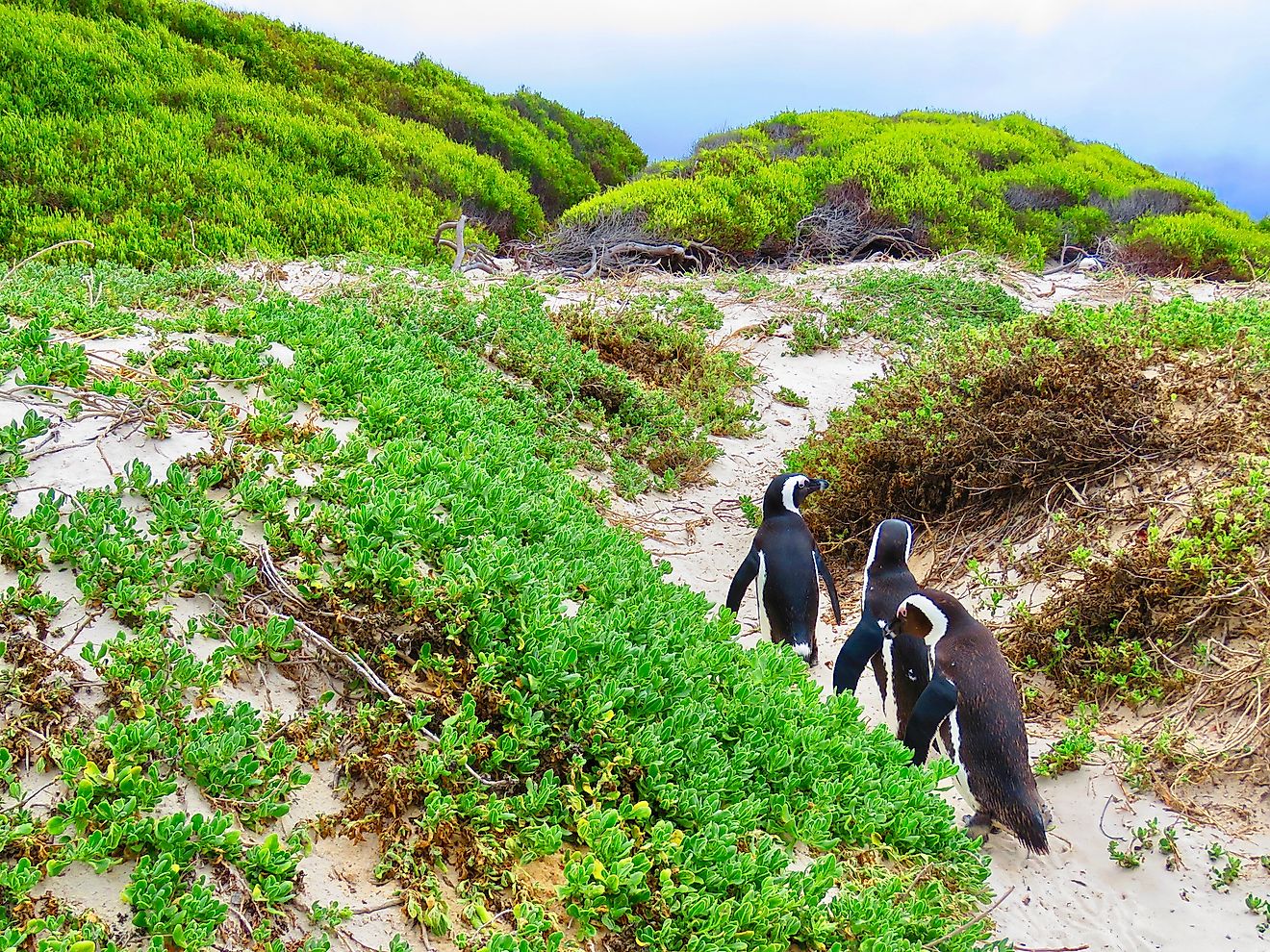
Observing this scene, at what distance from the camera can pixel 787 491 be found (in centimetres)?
571

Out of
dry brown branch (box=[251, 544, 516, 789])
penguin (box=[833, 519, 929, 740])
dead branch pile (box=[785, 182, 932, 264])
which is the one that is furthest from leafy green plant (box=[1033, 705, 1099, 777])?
dead branch pile (box=[785, 182, 932, 264])

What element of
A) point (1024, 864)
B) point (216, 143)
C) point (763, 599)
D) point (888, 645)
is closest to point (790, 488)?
point (763, 599)

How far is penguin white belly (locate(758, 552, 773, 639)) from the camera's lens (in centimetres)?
548

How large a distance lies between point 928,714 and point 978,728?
0.22 m

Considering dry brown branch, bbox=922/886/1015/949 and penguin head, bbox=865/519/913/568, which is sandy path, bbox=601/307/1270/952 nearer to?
dry brown branch, bbox=922/886/1015/949

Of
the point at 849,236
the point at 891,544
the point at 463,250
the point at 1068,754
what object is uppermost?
the point at 849,236

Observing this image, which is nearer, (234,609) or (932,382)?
(234,609)

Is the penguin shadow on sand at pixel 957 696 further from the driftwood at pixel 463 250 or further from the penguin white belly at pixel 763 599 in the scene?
the driftwood at pixel 463 250

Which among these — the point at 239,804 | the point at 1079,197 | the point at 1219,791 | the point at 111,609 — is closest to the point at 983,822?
the point at 1219,791

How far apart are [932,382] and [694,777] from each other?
503 centimetres

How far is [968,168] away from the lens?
18125 millimetres

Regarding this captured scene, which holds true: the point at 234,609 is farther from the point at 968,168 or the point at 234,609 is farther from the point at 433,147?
the point at 968,168

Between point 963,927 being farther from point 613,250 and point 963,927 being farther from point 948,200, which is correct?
point 948,200

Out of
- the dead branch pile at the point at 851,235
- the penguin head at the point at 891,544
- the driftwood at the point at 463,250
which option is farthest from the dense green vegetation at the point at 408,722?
the dead branch pile at the point at 851,235
